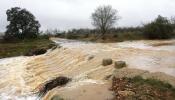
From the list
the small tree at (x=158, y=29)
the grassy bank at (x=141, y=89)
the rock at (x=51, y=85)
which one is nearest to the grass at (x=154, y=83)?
the grassy bank at (x=141, y=89)

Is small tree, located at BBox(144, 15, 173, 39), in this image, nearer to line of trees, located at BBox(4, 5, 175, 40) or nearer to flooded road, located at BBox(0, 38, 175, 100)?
line of trees, located at BBox(4, 5, 175, 40)

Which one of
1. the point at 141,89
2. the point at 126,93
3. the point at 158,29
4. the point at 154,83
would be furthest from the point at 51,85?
the point at 158,29

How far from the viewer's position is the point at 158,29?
53.3 metres

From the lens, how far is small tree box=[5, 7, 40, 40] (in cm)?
6147

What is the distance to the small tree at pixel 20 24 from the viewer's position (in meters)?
61.5

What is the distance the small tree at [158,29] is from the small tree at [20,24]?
21.2 meters

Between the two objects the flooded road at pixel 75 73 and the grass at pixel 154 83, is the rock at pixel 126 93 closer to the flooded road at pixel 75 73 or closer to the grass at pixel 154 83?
the flooded road at pixel 75 73

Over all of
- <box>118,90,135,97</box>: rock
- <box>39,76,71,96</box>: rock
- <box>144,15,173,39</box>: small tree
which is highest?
<box>144,15,173,39</box>: small tree

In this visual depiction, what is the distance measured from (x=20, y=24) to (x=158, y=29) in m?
25.2

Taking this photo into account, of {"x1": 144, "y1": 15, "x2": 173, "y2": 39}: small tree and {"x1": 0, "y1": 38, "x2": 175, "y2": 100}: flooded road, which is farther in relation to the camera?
{"x1": 144, "y1": 15, "x2": 173, "y2": 39}: small tree

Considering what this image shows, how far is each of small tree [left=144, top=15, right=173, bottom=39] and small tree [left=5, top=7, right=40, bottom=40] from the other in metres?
21.2

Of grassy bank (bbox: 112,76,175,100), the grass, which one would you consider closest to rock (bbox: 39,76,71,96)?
grassy bank (bbox: 112,76,175,100)

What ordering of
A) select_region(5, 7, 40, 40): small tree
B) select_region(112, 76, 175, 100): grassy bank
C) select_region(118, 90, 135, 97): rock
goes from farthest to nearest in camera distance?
select_region(5, 7, 40, 40): small tree
select_region(118, 90, 135, 97): rock
select_region(112, 76, 175, 100): grassy bank

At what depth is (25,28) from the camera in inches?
2447
